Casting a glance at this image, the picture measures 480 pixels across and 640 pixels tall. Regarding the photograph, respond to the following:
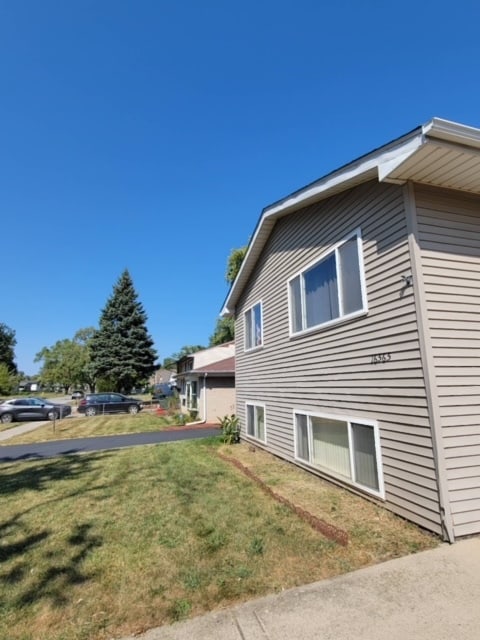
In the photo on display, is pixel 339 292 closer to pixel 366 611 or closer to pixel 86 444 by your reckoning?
pixel 366 611

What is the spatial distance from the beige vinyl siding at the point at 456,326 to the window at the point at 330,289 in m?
1.08

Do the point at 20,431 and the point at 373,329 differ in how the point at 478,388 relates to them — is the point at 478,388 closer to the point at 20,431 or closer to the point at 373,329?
the point at 373,329

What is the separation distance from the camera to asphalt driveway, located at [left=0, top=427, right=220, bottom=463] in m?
11.3

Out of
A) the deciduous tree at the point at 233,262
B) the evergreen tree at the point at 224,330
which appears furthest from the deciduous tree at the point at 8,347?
the deciduous tree at the point at 233,262

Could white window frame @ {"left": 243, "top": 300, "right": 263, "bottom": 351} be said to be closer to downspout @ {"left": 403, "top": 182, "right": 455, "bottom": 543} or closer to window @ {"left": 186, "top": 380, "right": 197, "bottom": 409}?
downspout @ {"left": 403, "top": 182, "right": 455, "bottom": 543}

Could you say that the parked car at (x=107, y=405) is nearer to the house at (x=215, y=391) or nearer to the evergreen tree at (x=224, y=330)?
the house at (x=215, y=391)

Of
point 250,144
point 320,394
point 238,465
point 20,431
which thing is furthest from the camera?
point 20,431

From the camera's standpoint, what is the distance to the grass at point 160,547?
285 cm

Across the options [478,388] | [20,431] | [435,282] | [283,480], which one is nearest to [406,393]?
[478,388]

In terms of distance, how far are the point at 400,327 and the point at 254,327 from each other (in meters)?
6.74

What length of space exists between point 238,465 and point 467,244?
648 centimetres

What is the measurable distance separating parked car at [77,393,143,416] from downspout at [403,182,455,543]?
23895 millimetres

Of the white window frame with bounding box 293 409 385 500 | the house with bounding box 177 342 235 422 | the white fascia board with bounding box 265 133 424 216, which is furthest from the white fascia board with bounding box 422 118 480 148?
the house with bounding box 177 342 235 422

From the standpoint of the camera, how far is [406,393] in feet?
13.9
